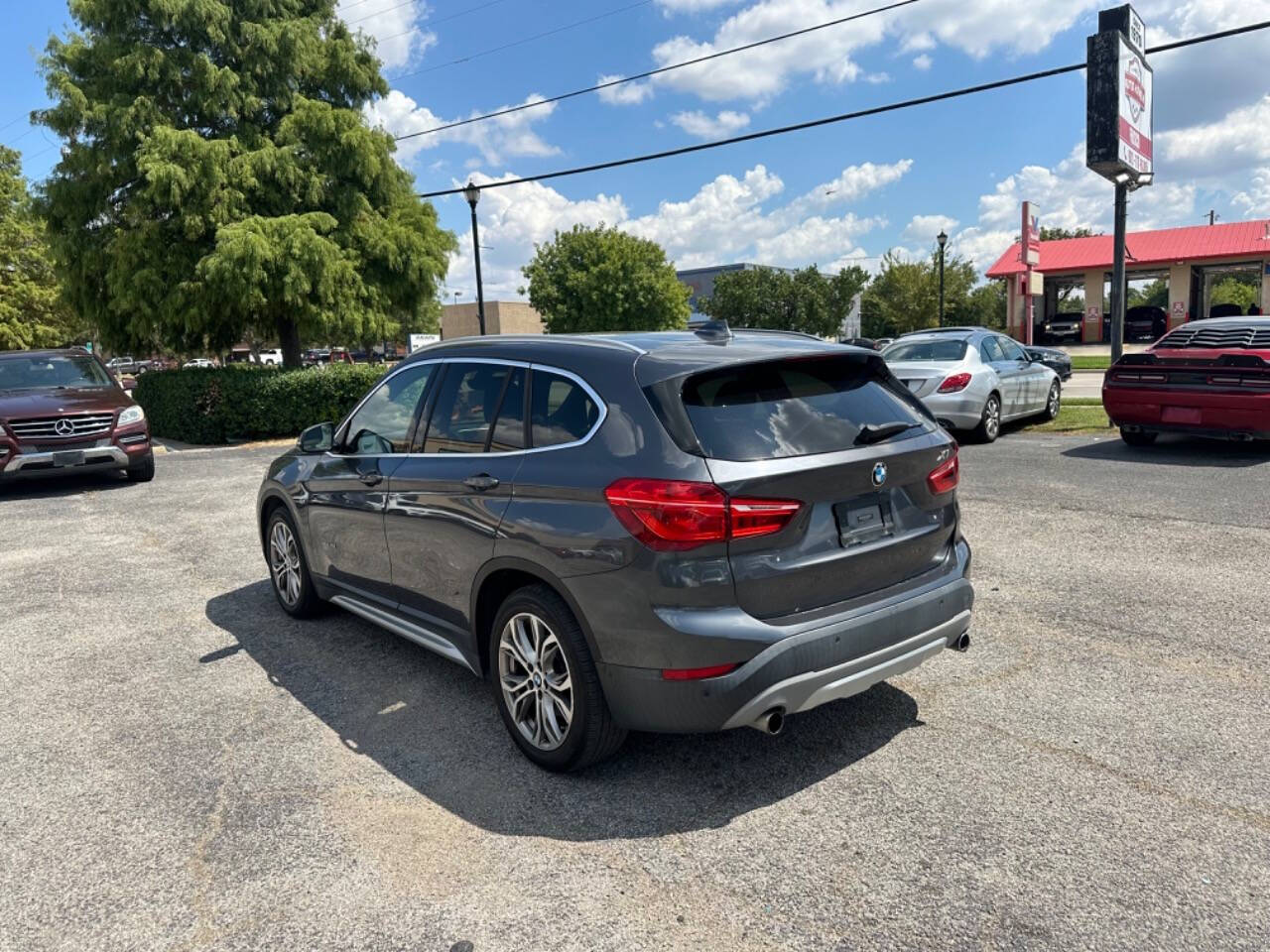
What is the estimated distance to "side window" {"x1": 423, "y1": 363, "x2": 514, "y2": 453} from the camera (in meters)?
4.02

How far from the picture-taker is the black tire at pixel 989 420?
12336 millimetres

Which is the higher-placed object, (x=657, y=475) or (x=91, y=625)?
(x=657, y=475)

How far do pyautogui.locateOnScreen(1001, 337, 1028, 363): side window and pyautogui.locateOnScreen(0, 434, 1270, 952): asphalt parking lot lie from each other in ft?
26.2

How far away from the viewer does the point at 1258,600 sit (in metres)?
5.36

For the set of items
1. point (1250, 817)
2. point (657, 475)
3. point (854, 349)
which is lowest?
point (1250, 817)

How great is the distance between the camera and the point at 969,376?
12.2 m

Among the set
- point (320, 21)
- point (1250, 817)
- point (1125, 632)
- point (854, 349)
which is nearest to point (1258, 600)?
point (1125, 632)

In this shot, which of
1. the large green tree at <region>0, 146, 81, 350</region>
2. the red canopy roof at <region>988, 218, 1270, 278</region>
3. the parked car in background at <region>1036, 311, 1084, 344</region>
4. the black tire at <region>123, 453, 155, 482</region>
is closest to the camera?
the black tire at <region>123, 453, 155, 482</region>

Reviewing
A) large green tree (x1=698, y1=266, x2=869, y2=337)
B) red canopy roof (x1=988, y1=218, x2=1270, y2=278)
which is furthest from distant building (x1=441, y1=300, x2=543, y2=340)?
red canopy roof (x1=988, y1=218, x2=1270, y2=278)

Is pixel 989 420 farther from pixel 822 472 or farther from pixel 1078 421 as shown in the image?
pixel 822 472

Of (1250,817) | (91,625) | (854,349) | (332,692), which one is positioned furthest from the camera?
(91,625)

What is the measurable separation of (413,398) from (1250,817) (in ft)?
12.8

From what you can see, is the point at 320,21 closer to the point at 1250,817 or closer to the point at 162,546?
the point at 162,546

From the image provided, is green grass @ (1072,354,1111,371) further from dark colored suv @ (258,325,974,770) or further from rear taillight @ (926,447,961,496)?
dark colored suv @ (258,325,974,770)
